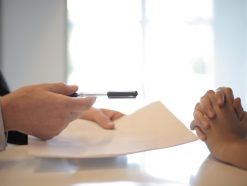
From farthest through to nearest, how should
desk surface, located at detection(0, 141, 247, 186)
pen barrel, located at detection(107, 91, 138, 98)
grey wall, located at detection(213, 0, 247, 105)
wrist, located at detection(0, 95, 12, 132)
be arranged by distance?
grey wall, located at detection(213, 0, 247, 105)
pen barrel, located at detection(107, 91, 138, 98)
wrist, located at detection(0, 95, 12, 132)
desk surface, located at detection(0, 141, 247, 186)

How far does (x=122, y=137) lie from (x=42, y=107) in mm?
132

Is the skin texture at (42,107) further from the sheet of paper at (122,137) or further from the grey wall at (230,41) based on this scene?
the grey wall at (230,41)

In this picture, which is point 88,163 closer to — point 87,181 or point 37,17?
point 87,181

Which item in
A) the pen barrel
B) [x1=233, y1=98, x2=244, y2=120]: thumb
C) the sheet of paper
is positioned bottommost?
the pen barrel

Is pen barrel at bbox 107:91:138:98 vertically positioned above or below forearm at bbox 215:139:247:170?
below

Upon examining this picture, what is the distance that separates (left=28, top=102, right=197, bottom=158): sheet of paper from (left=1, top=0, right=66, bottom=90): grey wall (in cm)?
220

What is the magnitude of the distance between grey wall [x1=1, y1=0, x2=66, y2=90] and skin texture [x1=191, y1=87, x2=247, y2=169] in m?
2.29

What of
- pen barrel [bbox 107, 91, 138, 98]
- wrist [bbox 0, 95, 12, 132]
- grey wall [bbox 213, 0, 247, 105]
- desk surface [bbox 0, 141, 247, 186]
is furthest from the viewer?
grey wall [bbox 213, 0, 247, 105]

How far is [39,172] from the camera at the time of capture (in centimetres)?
38

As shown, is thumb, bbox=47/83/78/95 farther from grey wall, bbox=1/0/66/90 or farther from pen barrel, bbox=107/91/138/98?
grey wall, bbox=1/0/66/90

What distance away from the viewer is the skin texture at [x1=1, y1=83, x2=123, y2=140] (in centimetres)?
44

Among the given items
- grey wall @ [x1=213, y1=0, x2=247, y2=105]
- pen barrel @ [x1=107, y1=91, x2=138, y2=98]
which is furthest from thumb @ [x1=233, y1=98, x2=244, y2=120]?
grey wall @ [x1=213, y1=0, x2=247, y2=105]

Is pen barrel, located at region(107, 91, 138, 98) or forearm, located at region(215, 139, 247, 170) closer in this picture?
forearm, located at region(215, 139, 247, 170)

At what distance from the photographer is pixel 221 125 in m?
0.45
